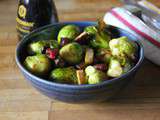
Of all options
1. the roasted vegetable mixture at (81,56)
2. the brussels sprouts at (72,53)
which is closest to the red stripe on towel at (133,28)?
the roasted vegetable mixture at (81,56)

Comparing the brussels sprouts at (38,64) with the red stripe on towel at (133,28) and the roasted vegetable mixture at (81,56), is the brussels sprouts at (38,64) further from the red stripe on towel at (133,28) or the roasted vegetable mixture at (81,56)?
the red stripe on towel at (133,28)

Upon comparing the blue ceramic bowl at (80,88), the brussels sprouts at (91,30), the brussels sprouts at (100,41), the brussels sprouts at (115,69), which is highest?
the brussels sprouts at (91,30)

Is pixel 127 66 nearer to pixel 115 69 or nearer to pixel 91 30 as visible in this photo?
pixel 115 69

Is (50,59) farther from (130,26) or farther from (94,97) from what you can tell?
(130,26)

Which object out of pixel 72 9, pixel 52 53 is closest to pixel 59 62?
pixel 52 53

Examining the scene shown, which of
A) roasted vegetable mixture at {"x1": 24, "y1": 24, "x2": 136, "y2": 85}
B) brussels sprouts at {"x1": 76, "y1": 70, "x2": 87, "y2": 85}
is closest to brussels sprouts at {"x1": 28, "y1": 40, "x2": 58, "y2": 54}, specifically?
roasted vegetable mixture at {"x1": 24, "y1": 24, "x2": 136, "y2": 85}

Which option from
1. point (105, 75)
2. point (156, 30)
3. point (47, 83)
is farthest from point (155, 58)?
point (47, 83)

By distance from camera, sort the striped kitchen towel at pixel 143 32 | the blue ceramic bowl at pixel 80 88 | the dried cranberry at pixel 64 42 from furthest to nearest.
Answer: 1. the striped kitchen towel at pixel 143 32
2. the dried cranberry at pixel 64 42
3. the blue ceramic bowl at pixel 80 88
